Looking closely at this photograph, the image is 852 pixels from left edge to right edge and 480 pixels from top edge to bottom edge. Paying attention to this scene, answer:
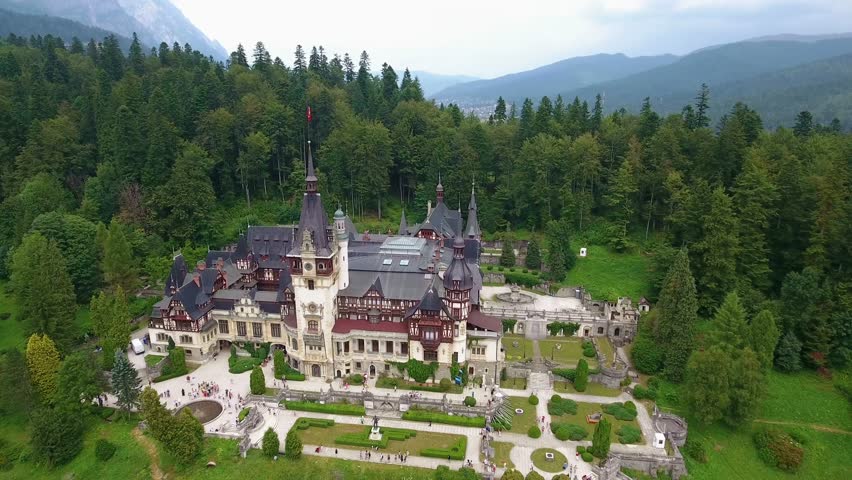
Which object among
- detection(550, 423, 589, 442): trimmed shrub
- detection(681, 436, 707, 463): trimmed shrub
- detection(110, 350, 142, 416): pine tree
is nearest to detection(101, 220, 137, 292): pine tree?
detection(110, 350, 142, 416): pine tree

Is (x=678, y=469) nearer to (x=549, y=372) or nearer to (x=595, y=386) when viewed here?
(x=595, y=386)

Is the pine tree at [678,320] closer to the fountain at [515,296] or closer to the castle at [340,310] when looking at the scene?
the castle at [340,310]

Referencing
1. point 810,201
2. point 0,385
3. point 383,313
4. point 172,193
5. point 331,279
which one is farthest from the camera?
point 172,193

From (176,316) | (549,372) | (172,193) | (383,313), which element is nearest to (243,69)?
(172,193)

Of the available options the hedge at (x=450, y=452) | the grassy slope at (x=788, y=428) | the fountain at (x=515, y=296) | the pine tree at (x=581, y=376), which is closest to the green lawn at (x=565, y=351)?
the pine tree at (x=581, y=376)

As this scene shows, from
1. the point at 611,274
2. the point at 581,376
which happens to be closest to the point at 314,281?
the point at 581,376

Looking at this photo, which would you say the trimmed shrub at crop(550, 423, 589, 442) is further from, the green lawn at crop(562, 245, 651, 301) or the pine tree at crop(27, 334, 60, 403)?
the pine tree at crop(27, 334, 60, 403)
